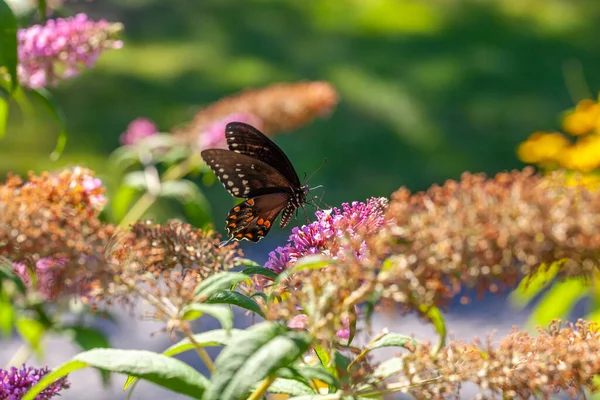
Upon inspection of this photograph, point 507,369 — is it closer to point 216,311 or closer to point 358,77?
point 216,311

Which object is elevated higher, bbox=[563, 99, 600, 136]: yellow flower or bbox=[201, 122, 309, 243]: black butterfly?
bbox=[563, 99, 600, 136]: yellow flower

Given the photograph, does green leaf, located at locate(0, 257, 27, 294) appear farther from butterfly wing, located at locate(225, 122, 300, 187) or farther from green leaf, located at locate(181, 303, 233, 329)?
butterfly wing, located at locate(225, 122, 300, 187)

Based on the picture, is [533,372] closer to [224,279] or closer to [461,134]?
[224,279]

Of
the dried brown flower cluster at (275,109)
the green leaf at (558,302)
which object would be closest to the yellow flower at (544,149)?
the green leaf at (558,302)

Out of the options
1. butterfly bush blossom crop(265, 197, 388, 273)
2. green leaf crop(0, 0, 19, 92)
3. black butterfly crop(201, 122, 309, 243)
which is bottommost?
butterfly bush blossom crop(265, 197, 388, 273)

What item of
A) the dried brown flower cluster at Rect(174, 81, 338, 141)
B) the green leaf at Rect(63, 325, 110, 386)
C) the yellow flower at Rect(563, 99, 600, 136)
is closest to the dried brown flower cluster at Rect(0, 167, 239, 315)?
the green leaf at Rect(63, 325, 110, 386)

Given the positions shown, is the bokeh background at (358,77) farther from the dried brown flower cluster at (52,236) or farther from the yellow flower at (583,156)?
the dried brown flower cluster at (52,236)

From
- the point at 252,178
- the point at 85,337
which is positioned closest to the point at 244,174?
the point at 252,178

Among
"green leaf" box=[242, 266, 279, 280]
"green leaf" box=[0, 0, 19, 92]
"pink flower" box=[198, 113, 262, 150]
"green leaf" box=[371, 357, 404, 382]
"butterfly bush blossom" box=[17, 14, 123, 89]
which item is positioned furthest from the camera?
"pink flower" box=[198, 113, 262, 150]
